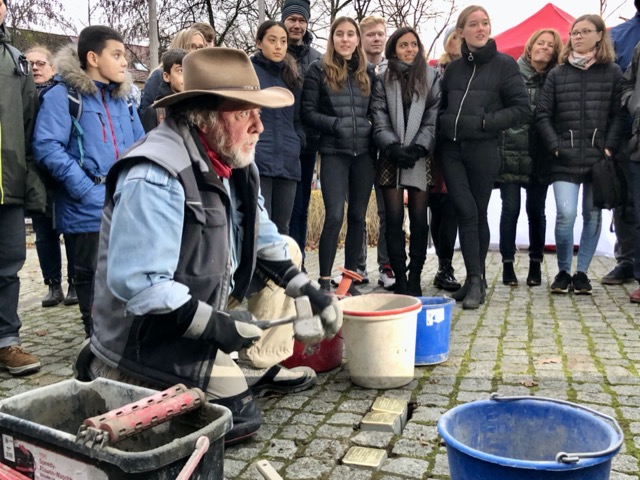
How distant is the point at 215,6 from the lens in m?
18.8

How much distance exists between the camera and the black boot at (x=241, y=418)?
9.27ft

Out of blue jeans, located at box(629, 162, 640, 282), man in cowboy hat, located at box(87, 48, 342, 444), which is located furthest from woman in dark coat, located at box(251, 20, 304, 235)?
blue jeans, located at box(629, 162, 640, 282)

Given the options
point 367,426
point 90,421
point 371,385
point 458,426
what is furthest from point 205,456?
point 371,385

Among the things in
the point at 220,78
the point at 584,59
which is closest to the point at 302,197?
the point at 584,59

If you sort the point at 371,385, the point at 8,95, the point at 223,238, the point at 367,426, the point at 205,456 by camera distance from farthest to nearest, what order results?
the point at 8,95 → the point at 371,385 → the point at 367,426 → the point at 223,238 → the point at 205,456

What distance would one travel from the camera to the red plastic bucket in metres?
3.76

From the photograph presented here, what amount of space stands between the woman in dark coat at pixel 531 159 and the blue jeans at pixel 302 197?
5.49 ft

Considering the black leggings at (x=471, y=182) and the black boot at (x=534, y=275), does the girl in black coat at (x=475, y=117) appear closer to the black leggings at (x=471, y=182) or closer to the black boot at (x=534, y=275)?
the black leggings at (x=471, y=182)

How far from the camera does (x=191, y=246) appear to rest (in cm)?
262

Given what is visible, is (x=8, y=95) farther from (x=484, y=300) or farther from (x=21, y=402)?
(x=484, y=300)

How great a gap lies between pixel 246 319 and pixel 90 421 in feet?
2.97

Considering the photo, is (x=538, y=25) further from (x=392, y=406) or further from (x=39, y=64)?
(x=392, y=406)

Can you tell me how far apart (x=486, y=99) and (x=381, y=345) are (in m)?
2.63

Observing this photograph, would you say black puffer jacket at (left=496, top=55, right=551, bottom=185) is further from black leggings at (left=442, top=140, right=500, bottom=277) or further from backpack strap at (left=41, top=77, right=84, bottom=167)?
backpack strap at (left=41, top=77, right=84, bottom=167)
